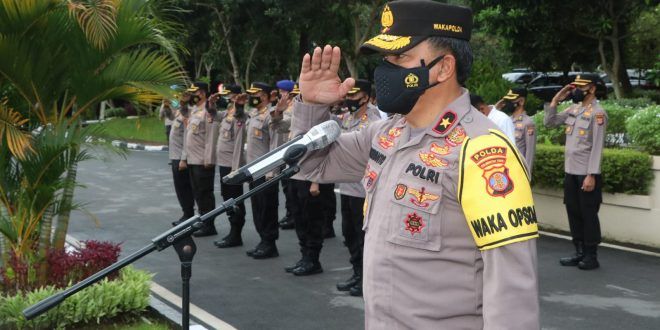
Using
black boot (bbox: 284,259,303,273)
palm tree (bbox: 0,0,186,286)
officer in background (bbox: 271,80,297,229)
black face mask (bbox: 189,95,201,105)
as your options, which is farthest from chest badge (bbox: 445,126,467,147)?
black face mask (bbox: 189,95,201,105)

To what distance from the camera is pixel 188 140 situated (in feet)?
32.6

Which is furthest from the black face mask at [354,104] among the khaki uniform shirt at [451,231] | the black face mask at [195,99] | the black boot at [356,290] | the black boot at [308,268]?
the khaki uniform shirt at [451,231]

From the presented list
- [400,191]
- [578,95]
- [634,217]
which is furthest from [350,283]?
[400,191]

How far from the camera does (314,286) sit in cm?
730

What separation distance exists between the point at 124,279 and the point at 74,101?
1405 millimetres

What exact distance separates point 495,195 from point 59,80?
4.27 m

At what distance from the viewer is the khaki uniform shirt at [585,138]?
7.71 meters

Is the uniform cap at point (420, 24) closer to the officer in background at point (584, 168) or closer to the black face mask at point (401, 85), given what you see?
the black face mask at point (401, 85)

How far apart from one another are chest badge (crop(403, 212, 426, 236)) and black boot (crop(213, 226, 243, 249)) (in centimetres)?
699

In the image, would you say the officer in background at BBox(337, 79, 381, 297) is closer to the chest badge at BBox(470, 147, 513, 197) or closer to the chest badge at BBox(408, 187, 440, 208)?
the chest badge at BBox(408, 187, 440, 208)

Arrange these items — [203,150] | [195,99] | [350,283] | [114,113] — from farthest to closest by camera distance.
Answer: [114,113] < [195,99] < [203,150] < [350,283]

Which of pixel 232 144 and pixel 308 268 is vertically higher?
pixel 232 144

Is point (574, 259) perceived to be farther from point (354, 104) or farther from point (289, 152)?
point (289, 152)

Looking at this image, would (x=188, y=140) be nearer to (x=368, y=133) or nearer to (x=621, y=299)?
(x=621, y=299)
